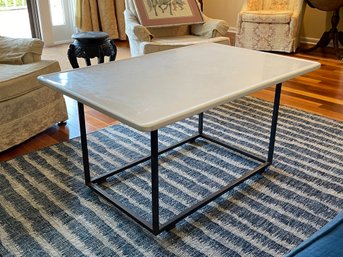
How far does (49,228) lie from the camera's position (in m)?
1.67

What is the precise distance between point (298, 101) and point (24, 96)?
6.93ft

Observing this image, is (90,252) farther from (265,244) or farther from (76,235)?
(265,244)

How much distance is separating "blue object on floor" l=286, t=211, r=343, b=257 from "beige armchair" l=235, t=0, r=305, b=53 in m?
3.99

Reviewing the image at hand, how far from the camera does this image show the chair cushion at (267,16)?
4.35m

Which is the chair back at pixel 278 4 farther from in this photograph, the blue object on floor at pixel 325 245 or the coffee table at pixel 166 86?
the blue object on floor at pixel 325 245

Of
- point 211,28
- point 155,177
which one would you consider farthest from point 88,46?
point 155,177

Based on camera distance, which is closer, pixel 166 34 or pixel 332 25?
pixel 166 34

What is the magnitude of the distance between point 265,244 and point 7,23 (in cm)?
448

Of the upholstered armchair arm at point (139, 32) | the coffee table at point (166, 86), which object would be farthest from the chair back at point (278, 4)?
the coffee table at point (166, 86)

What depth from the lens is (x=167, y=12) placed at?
3.60 metres

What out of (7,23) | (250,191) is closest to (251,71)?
(250,191)

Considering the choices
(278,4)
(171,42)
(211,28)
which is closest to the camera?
(171,42)

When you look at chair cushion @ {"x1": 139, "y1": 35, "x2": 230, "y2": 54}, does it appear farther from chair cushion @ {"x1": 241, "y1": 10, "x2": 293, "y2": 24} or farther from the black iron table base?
the black iron table base

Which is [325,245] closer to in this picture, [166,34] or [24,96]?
[24,96]
